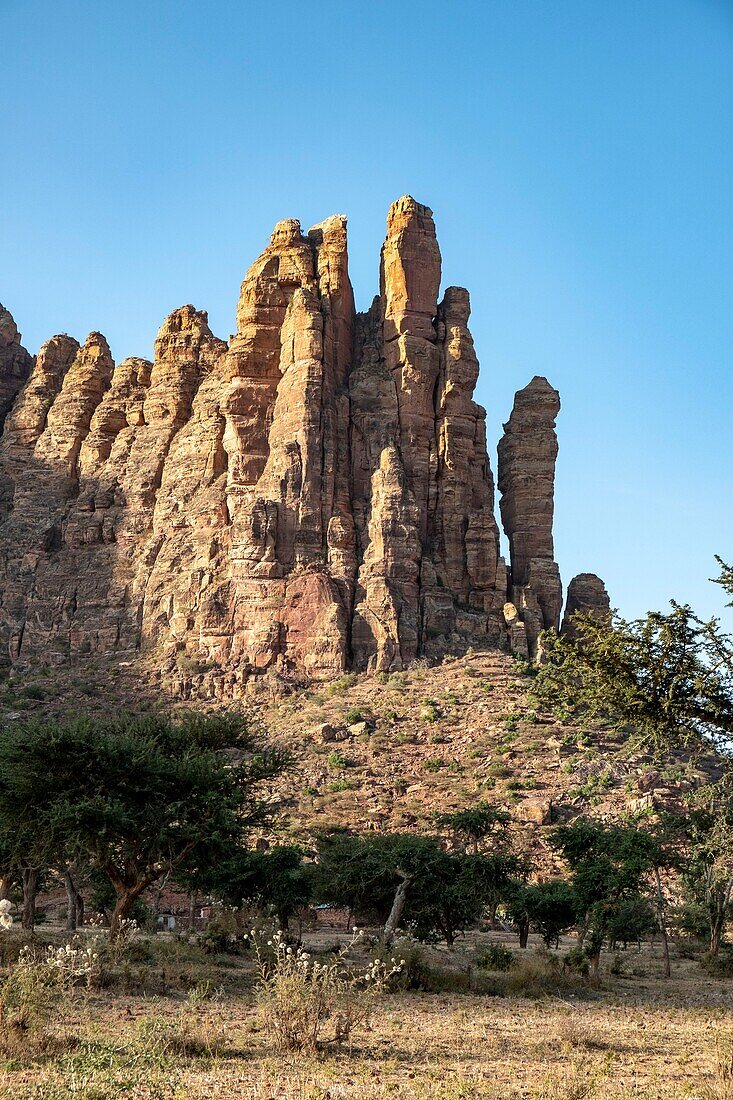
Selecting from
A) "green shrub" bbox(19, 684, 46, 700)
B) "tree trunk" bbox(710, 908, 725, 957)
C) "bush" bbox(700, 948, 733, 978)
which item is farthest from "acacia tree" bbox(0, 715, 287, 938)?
"green shrub" bbox(19, 684, 46, 700)

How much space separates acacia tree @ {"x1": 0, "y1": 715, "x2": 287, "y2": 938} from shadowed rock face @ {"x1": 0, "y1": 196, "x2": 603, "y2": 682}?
39.6 meters

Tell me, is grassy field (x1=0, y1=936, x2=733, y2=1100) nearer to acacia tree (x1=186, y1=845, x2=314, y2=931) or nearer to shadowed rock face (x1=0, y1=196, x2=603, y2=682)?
acacia tree (x1=186, y1=845, x2=314, y2=931)

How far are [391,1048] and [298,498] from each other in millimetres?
55887

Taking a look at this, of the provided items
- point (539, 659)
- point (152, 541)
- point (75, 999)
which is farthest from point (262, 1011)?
point (152, 541)

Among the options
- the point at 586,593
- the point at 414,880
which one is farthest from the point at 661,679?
the point at 586,593

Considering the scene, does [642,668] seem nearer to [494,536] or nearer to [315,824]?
[315,824]

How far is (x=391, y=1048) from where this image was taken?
14398mm

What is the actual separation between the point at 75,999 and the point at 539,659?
51.0 m

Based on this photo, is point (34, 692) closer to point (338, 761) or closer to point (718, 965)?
point (338, 761)

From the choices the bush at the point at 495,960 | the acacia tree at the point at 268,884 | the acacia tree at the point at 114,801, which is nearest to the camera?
the acacia tree at the point at 114,801

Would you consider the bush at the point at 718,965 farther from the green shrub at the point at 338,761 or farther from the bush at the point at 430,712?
the bush at the point at 430,712

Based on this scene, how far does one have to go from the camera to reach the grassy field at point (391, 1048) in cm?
1114

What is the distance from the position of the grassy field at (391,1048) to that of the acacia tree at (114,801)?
246 cm

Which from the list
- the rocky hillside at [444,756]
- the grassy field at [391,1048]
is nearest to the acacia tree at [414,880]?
the grassy field at [391,1048]
